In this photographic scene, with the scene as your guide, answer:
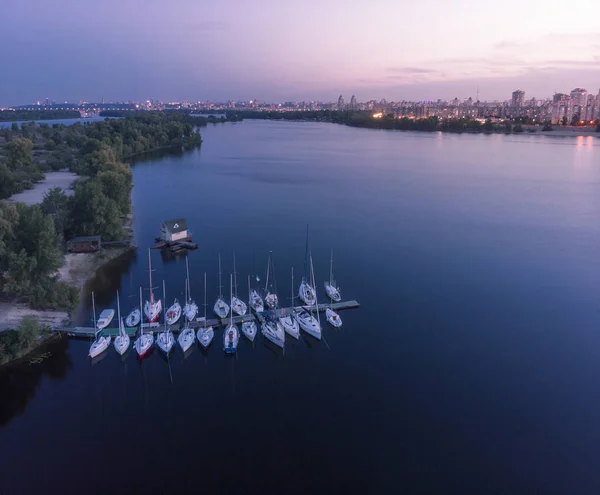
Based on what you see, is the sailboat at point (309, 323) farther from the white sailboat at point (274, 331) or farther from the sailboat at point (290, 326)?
the white sailboat at point (274, 331)

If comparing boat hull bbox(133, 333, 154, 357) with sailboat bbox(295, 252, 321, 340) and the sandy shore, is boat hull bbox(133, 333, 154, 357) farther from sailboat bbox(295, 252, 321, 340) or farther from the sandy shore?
the sandy shore

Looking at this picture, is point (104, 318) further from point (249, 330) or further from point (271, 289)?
point (271, 289)

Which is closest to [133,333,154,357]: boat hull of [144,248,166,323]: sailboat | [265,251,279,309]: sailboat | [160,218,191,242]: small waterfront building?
[144,248,166,323]: sailboat

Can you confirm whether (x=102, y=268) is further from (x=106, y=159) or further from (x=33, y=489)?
(x=106, y=159)

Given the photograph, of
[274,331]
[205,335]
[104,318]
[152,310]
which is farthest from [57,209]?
[274,331]

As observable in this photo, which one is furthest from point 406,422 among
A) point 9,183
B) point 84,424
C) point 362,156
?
point 362,156

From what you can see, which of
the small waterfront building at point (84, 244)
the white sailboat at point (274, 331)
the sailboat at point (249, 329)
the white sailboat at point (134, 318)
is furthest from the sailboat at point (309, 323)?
the small waterfront building at point (84, 244)
